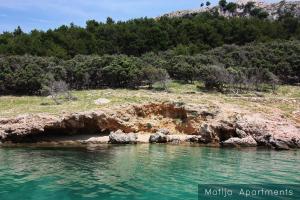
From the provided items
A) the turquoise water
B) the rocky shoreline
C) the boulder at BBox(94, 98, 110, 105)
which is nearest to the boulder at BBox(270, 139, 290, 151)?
the rocky shoreline

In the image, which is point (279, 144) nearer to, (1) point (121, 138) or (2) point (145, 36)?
(1) point (121, 138)

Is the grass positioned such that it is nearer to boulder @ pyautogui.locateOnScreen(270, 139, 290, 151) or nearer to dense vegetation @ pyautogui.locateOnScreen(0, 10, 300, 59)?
boulder @ pyautogui.locateOnScreen(270, 139, 290, 151)

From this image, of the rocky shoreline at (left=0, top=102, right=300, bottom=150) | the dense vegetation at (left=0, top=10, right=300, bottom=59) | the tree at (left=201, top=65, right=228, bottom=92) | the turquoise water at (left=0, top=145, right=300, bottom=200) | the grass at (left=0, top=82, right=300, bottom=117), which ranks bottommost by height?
the turquoise water at (left=0, top=145, right=300, bottom=200)

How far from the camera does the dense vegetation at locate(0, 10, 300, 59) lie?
118m

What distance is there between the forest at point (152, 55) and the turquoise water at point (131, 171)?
3574 centimetres

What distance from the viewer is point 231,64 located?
99750mm

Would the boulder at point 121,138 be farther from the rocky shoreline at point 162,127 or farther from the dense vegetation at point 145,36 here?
the dense vegetation at point 145,36

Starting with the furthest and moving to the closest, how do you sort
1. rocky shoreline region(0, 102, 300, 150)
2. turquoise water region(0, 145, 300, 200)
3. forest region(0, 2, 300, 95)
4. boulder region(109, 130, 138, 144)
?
forest region(0, 2, 300, 95) < boulder region(109, 130, 138, 144) < rocky shoreline region(0, 102, 300, 150) < turquoise water region(0, 145, 300, 200)

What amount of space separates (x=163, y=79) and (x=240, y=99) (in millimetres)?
19066

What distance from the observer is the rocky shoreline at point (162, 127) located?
51125 mm

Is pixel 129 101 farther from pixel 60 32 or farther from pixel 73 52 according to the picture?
pixel 60 32

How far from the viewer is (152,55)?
11106 cm

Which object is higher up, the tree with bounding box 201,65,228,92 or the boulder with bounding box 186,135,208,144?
the tree with bounding box 201,65,228,92

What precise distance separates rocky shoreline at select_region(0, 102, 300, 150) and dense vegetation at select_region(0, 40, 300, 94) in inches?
887
